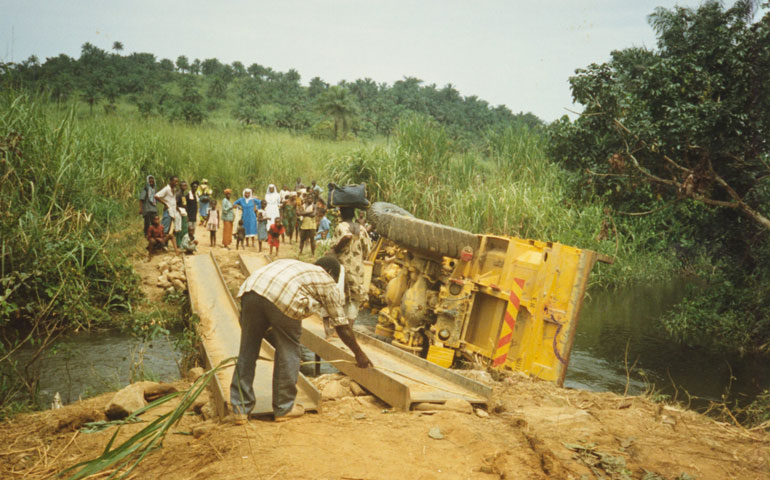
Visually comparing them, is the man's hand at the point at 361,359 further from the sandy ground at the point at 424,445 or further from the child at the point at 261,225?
the child at the point at 261,225

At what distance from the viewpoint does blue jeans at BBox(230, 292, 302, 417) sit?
4609 mm

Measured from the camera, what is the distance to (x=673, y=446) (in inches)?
177

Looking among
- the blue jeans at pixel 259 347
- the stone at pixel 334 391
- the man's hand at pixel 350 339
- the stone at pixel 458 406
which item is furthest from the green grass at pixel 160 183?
the stone at pixel 458 406

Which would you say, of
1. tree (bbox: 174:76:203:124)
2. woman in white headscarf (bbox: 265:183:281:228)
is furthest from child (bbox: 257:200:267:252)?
tree (bbox: 174:76:203:124)

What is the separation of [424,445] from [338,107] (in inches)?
1535

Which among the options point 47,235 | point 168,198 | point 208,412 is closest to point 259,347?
point 208,412

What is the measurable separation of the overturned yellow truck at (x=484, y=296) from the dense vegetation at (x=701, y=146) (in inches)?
115

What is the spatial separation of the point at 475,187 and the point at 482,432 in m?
13.6

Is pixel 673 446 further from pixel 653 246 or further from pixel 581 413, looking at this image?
pixel 653 246

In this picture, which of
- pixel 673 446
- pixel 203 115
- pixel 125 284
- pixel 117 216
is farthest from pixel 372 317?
pixel 203 115

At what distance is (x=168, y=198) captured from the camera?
538 inches

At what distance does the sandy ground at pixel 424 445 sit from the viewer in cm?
402

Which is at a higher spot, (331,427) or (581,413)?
(581,413)

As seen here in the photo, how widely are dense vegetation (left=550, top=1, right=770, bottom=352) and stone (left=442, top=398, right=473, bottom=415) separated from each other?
525 centimetres
